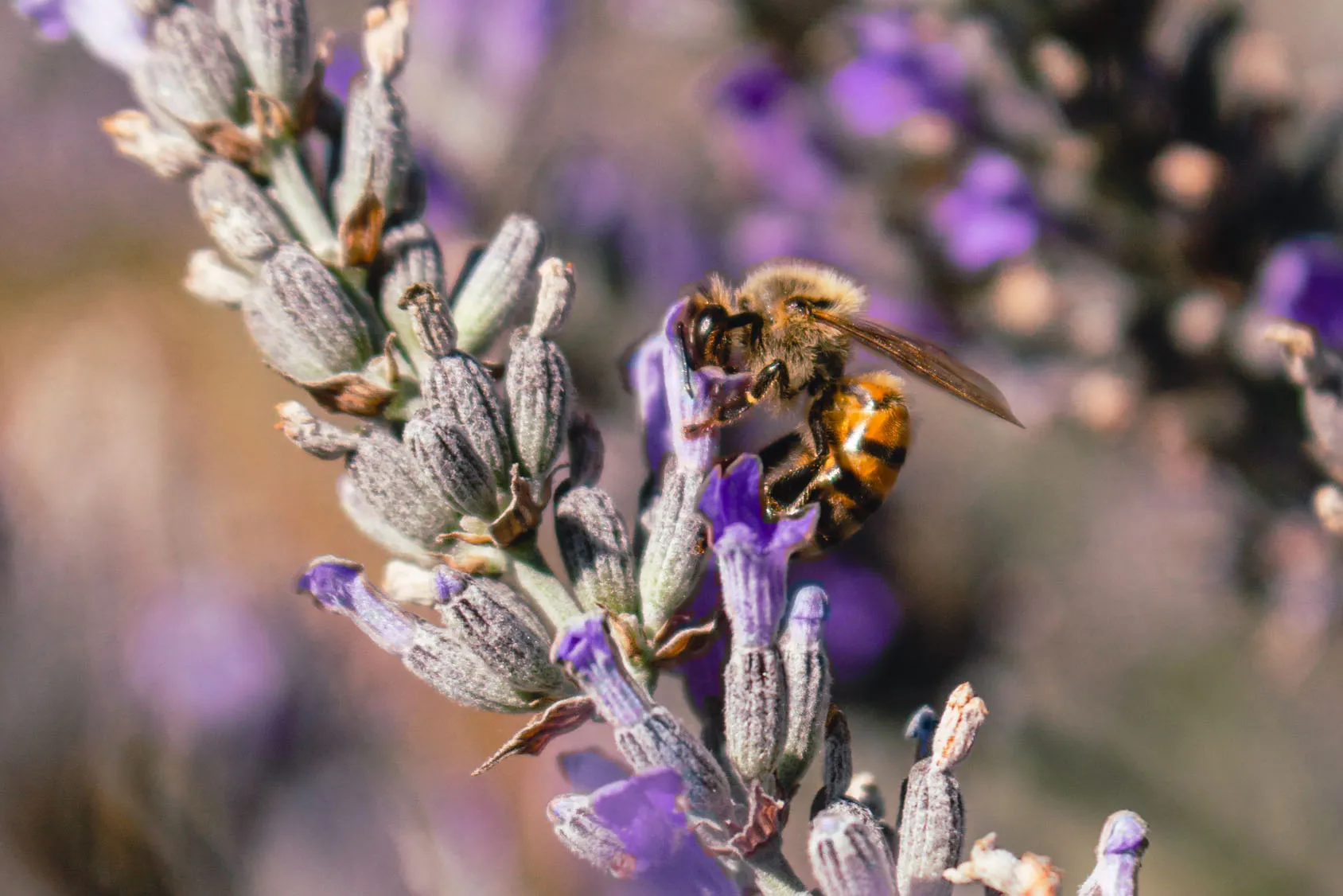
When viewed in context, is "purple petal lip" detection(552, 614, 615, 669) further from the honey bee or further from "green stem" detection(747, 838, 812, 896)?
the honey bee

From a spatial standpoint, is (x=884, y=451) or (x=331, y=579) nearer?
(x=331, y=579)

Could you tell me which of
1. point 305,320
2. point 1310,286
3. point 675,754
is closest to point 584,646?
point 675,754

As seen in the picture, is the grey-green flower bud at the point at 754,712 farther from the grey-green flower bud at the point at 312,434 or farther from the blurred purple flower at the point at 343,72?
the blurred purple flower at the point at 343,72

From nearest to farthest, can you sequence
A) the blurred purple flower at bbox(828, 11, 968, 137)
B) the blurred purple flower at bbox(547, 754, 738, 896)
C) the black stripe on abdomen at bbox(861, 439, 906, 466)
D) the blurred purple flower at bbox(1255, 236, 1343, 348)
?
the blurred purple flower at bbox(547, 754, 738, 896), the black stripe on abdomen at bbox(861, 439, 906, 466), the blurred purple flower at bbox(1255, 236, 1343, 348), the blurred purple flower at bbox(828, 11, 968, 137)

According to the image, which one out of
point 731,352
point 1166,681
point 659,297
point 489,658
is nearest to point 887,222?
point 659,297

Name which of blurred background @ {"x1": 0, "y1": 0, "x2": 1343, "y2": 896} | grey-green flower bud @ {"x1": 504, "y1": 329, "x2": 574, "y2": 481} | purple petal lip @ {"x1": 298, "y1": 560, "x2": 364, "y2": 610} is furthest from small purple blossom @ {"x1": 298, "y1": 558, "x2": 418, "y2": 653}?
blurred background @ {"x1": 0, "y1": 0, "x2": 1343, "y2": 896}

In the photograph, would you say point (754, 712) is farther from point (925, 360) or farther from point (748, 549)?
point (925, 360)
